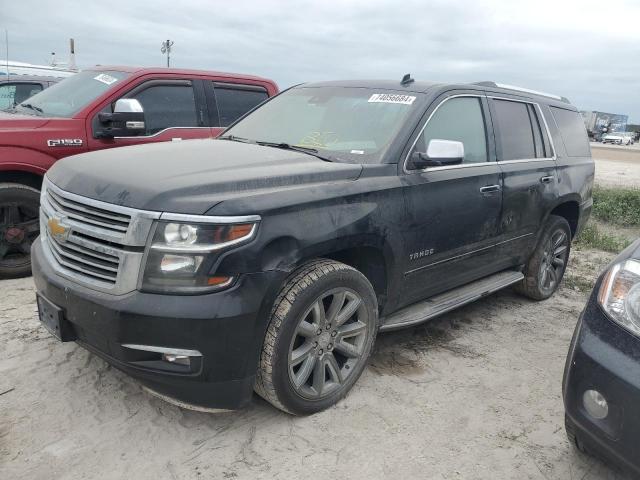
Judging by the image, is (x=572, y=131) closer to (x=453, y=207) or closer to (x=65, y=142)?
(x=453, y=207)

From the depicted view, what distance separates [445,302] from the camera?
390 centimetres

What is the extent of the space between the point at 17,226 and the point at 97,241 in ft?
8.73

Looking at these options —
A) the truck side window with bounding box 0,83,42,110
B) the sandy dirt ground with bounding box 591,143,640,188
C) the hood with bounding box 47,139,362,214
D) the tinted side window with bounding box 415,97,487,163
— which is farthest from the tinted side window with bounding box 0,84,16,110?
the sandy dirt ground with bounding box 591,143,640,188

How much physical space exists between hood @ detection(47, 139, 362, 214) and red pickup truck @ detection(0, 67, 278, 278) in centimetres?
175

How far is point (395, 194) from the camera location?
329 cm

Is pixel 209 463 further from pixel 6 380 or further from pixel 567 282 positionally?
pixel 567 282

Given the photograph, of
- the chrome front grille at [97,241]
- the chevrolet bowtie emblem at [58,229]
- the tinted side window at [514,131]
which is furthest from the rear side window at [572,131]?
the chevrolet bowtie emblem at [58,229]

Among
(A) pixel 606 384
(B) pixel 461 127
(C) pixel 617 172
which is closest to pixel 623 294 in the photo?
(A) pixel 606 384

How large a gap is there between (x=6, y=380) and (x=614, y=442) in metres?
3.12

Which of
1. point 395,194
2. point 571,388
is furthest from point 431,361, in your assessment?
point 571,388

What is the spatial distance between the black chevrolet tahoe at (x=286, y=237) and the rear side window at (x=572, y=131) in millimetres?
961

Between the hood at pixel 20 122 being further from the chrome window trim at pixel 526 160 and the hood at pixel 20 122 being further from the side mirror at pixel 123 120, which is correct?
the chrome window trim at pixel 526 160

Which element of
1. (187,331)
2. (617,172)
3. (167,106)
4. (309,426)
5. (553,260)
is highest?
(167,106)

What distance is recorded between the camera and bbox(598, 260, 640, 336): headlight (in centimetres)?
223
